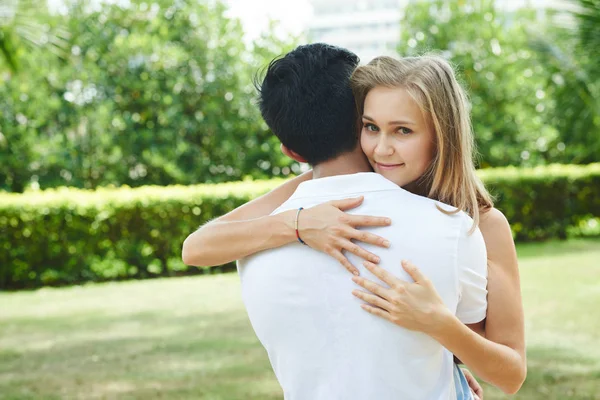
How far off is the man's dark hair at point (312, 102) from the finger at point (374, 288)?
14.5 inches

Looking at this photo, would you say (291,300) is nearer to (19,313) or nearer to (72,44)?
(19,313)

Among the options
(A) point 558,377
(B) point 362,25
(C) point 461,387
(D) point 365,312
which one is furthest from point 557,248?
(B) point 362,25

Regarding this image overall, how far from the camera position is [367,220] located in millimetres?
1683

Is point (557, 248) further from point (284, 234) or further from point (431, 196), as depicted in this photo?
point (284, 234)

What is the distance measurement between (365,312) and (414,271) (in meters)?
0.16

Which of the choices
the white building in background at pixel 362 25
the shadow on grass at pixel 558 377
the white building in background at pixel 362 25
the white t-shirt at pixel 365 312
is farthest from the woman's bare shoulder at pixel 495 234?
the white building in background at pixel 362 25

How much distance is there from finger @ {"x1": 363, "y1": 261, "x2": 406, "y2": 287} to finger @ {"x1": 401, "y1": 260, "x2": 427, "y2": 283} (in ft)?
0.11

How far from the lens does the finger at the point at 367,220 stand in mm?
1653

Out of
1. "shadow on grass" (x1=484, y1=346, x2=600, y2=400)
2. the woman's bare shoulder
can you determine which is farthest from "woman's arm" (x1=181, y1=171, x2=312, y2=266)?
"shadow on grass" (x1=484, y1=346, x2=600, y2=400)

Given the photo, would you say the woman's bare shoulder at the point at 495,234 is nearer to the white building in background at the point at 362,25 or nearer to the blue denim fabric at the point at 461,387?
the blue denim fabric at the point at 461,387

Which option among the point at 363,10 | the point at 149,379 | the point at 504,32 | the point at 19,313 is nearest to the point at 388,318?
the point at 149,379

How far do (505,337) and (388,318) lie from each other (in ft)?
1.12

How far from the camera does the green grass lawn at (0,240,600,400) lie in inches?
223

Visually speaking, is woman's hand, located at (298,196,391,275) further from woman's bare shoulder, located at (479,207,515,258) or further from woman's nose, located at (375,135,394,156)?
woman's bare shoulder, located at (479,207,515,258)
